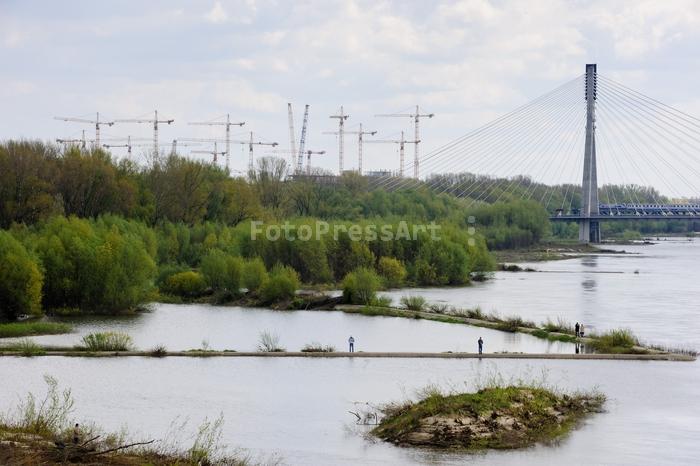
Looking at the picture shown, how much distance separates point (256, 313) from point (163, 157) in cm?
2686

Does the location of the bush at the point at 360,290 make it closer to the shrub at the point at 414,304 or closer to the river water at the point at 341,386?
the shrub at the point at 414,304

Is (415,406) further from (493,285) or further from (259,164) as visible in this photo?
(259,164)

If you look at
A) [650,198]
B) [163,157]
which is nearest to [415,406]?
[163,157]

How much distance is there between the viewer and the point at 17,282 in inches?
1404

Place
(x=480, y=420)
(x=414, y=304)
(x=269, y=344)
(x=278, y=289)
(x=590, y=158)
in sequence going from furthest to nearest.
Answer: (x=590, y=158) < (x=278, y=289) < (x=414, y=304) < (x=269, y=344) < (x=480, y=420)

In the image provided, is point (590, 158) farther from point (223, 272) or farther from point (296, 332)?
point (296, 332)

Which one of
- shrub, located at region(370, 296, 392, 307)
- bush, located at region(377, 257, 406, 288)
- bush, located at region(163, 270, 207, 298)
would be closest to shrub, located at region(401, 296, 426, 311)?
shrub, located at region(370, 296, 392, 307)

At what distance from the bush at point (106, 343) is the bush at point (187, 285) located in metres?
15.1

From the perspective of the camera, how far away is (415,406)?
20484mm

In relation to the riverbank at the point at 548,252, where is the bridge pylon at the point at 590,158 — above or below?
above

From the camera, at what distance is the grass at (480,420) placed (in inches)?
762

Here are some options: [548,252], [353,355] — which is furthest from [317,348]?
[548,252]

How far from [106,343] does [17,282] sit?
7874 millimetres

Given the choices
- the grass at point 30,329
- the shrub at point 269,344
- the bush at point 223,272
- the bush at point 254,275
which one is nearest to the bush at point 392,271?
the bush at point 254,275
